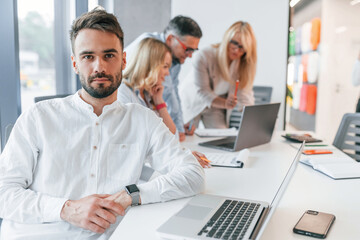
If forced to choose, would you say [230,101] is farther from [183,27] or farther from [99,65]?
[99,65]

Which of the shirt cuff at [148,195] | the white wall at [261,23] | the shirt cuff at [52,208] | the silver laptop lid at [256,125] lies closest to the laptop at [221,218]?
the shirt cuff at [148,195]

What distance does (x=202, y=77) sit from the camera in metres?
3.00

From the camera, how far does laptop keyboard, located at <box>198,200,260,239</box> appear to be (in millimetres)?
928

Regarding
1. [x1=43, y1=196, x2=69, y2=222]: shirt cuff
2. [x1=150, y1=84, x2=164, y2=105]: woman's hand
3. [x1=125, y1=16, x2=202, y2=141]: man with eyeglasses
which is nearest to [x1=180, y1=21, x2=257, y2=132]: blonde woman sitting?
[x1=125, y1=16, x2=202, y2=141]: man with eyeglasses

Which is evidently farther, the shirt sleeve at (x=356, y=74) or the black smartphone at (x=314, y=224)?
the shirt sleeve at (x=356, y=74)

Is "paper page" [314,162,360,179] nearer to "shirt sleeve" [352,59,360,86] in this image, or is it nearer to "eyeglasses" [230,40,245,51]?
"eyeglasses" [230,40,245,51]

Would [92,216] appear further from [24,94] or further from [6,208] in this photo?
[24,94]

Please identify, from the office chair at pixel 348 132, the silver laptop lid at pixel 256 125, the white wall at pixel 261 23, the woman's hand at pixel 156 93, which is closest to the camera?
the silver laptop lid at pixel 256 125

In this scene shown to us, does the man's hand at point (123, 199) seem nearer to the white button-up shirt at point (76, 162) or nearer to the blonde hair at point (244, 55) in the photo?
the white button-up shirt at point (76, 162)

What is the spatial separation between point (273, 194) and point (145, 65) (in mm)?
1122

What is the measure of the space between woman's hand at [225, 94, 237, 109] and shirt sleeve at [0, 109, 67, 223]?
1.80 metres

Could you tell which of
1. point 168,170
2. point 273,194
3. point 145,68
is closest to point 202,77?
point 145,68

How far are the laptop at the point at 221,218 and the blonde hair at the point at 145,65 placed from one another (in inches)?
42.6

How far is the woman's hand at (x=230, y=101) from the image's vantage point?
2.86m
